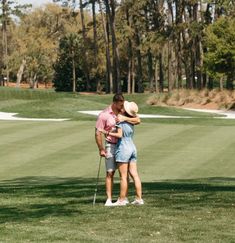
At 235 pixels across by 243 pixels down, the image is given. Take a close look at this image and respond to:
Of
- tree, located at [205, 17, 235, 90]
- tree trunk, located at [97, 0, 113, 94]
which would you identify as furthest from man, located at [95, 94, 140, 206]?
tree trunk, located at [97, 0, 113, 94]

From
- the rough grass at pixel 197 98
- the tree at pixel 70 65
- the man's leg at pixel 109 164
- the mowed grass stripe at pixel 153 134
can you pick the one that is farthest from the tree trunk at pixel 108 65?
the man's leg at pixel 109 164

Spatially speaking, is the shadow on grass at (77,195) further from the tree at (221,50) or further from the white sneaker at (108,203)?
the tree at (221,50)

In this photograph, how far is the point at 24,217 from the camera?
9461 mm

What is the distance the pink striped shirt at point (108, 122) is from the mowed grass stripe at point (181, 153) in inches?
228

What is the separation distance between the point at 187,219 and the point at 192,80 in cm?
5670

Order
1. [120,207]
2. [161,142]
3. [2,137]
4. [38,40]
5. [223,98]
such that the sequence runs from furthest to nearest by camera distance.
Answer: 1. [38,40]
2. [223,98]
3. [2,137]
4. [161,142]
5. [120,207]

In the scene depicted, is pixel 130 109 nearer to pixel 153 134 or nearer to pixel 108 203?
pixel 108 203

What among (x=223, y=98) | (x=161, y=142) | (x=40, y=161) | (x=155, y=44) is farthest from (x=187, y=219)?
(x=155, y=44)

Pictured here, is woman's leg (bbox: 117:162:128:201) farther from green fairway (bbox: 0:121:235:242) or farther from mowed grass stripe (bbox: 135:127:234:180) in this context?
mowed grass stripe (bbox: 135:127:234:180)

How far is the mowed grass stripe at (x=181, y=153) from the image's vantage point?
1722cm

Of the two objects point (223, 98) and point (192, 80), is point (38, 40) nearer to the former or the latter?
point (192, 80)

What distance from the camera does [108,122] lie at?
10.6 meters

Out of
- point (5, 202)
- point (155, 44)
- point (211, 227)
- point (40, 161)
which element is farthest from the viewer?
point (155, 44)

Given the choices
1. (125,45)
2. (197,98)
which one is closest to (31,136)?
(197,98)
